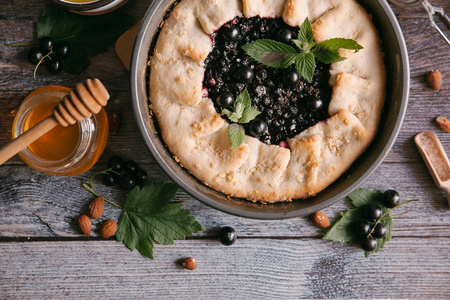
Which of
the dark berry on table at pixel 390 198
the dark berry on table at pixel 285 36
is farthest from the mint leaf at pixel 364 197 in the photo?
the dark berry on table at pixel 285 36

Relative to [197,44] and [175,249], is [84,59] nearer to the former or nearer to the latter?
[197,44]

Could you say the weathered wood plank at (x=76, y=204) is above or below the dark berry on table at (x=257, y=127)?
below

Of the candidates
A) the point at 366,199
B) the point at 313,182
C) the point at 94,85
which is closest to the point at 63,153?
the point at 94,85

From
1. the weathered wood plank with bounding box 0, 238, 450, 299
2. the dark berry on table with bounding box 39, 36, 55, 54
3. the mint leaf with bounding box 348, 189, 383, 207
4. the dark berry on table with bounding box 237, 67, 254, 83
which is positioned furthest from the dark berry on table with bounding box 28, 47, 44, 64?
the mint leaf with bounding box 348, 189, 383, 207

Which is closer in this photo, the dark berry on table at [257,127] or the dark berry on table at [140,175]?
the dark berry on table at [257,127]

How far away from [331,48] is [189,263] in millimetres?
1574

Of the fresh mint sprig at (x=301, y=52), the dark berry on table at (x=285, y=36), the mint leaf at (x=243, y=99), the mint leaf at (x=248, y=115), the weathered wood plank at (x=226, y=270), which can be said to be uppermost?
the dark berry on table at (x=285, y=36)

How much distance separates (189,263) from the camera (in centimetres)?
254

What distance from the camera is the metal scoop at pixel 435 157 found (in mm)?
2545

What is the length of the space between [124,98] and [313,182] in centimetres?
129

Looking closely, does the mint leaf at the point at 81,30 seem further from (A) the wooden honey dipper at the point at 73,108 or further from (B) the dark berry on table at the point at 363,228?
(B) the dark berry on table at the point at 363,228

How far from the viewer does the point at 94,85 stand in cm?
185

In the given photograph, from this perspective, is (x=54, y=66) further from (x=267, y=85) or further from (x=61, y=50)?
(x=267, y=85)

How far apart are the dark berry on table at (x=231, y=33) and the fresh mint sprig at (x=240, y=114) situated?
0.93 ft
